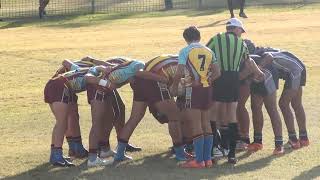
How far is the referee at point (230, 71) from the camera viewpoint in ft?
28.0

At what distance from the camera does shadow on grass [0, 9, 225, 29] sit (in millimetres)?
27938

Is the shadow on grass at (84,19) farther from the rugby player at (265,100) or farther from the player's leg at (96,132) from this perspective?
the player's leg at (96,132)

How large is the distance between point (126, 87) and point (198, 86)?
6776 millimetres

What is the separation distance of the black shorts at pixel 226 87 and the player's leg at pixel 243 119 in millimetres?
769

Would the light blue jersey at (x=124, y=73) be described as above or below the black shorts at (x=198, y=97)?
above

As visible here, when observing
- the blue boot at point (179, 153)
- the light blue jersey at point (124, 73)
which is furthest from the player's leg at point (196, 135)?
the light blue jersey at point (124, 73)

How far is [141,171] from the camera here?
8.44 meters

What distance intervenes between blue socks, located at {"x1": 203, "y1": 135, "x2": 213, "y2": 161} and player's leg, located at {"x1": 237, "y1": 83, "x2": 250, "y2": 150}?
103 centimetres

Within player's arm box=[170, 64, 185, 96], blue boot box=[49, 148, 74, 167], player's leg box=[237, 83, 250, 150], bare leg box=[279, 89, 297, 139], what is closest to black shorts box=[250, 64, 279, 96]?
player's leg box=[237, 83, 250, 150]

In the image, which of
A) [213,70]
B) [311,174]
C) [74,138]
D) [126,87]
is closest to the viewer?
[311,174]

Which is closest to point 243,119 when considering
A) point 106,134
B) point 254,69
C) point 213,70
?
point 254,69

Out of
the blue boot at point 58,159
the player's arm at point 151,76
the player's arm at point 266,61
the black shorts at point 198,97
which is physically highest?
the player's arm at point 266,61

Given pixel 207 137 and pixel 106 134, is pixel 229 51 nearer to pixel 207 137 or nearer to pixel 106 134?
pixel 207 137

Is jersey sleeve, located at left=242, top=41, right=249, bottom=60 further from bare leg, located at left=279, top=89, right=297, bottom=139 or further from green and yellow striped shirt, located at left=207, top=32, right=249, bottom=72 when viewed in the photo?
bare leg, located at left=279, top=89, right=297, bottom=139
